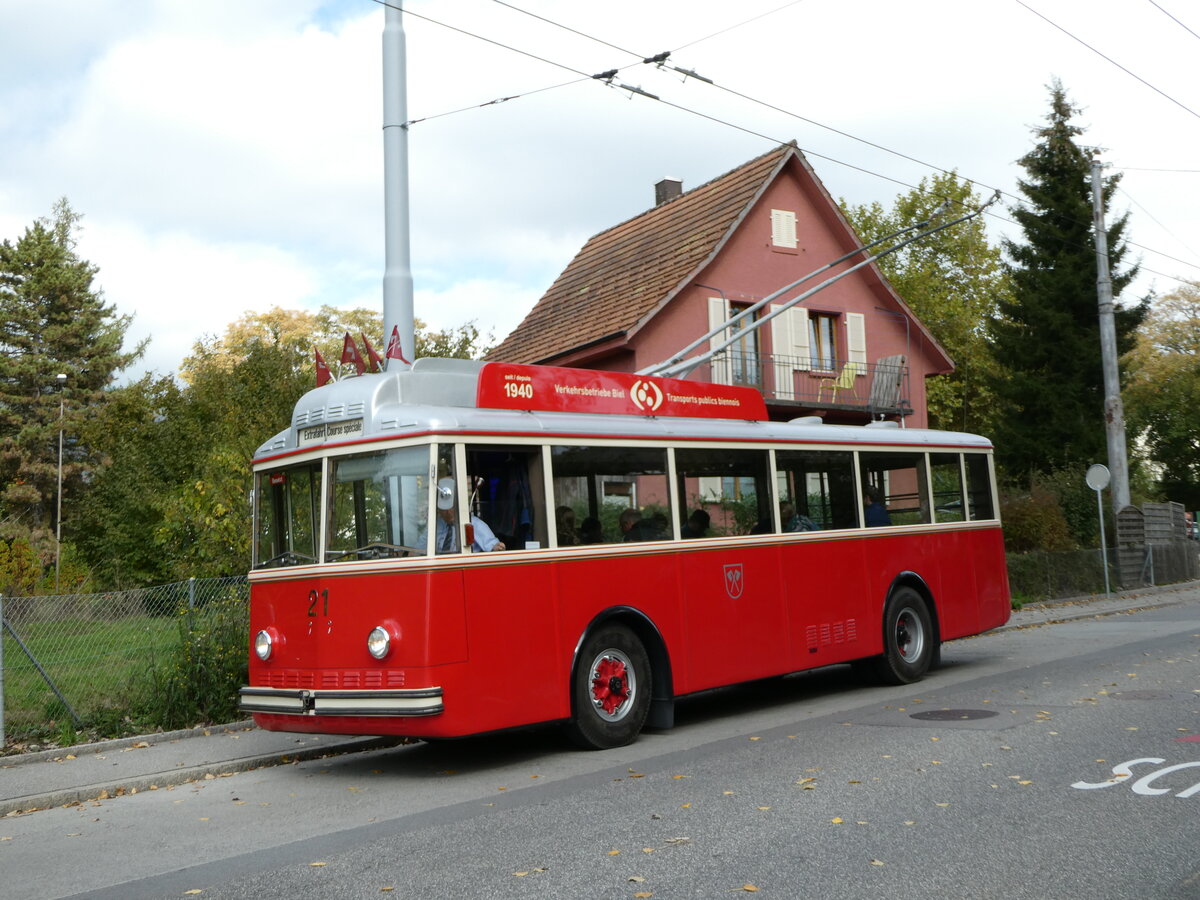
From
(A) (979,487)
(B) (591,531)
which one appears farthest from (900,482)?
(B) (591,531)

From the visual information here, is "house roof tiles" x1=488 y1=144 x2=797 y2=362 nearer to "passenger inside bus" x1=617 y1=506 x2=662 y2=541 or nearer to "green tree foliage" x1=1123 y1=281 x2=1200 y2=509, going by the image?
"passenger inside bus" x1=617 y1=506 x2=662 y2=541

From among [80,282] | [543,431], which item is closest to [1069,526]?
[543,431]

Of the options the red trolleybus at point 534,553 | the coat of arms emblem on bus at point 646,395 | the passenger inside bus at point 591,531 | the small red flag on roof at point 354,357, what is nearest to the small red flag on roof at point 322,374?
the small red flag on roof at point 354,357

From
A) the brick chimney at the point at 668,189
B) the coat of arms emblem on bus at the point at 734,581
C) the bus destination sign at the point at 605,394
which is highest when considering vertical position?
the brick chimney at the point at 668,189

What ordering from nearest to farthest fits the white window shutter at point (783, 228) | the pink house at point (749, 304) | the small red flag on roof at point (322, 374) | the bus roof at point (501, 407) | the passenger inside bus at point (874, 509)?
the bus roof at point (501, 407), the small red flag on roof at point (322, 374), the passenger inside bus at point (874, 509), the pink house at point (749, 304), the white window shutter at point (783, 228)

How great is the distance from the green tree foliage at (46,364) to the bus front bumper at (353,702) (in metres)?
41.3

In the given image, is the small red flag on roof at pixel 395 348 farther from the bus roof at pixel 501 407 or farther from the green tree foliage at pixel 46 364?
the green tree foliage at pixel 46 364

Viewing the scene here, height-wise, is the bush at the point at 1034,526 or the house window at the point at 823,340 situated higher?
the house window at the point at 823,340

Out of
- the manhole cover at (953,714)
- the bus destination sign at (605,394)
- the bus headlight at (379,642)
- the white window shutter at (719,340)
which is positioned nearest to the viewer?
the bus headlight at (379,642)

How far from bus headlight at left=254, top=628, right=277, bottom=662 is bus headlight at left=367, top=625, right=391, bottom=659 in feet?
3.84

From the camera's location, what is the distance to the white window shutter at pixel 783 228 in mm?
28781

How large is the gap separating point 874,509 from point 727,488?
8.30 feet

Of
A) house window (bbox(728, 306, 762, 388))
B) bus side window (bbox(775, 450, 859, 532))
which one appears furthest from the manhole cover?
house window (bbox(728, 306, 762, 388))

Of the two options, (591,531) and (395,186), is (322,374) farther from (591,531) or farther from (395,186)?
(395,186)
